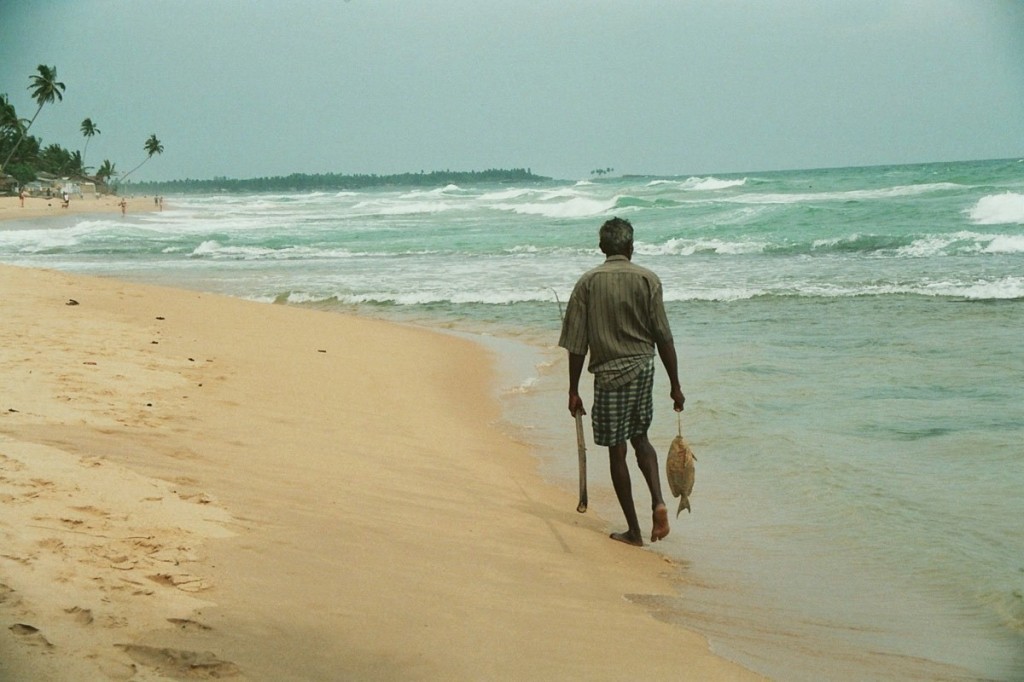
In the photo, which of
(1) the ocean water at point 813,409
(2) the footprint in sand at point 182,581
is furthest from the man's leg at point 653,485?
(2) the footprint in sand at point 182,581

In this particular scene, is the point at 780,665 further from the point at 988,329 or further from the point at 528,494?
the point at 988,329

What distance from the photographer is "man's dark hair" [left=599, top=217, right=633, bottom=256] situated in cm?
479

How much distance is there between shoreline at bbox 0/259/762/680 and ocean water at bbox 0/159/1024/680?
45 centimetres

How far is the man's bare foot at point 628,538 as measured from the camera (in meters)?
4.82

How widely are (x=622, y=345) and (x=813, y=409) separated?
3346 millimetres

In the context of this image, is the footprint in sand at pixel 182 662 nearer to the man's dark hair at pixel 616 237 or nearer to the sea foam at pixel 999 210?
the man's dark hair at pixel 616 237

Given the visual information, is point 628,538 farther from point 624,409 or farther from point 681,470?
point 624,409

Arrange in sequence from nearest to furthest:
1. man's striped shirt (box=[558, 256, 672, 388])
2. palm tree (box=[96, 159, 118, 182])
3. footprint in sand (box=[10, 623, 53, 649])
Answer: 1. footprint in sand (box=[10, 623, 53, 649])
2. man's striped shirt (box=[558, 256, 672, 388])
3. palm tree (box=[96, 159, 118, 182])

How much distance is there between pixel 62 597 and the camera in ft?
9.50

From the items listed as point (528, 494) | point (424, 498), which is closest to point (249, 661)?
point (424, 498)

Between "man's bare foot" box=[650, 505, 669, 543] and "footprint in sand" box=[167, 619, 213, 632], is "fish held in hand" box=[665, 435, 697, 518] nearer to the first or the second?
"man's bare foot" box=[650, 505, 669, 543]

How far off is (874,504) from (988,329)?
6740mm

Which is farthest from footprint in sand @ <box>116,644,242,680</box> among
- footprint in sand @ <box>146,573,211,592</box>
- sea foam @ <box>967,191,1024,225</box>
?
sea foam @ <box>967,191,1024,225</box>

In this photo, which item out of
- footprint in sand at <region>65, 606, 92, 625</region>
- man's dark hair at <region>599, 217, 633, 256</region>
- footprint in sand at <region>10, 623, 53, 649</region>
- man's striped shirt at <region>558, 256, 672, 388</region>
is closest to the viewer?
footprint in sand at <region>10, 623, 53, 649</region>
